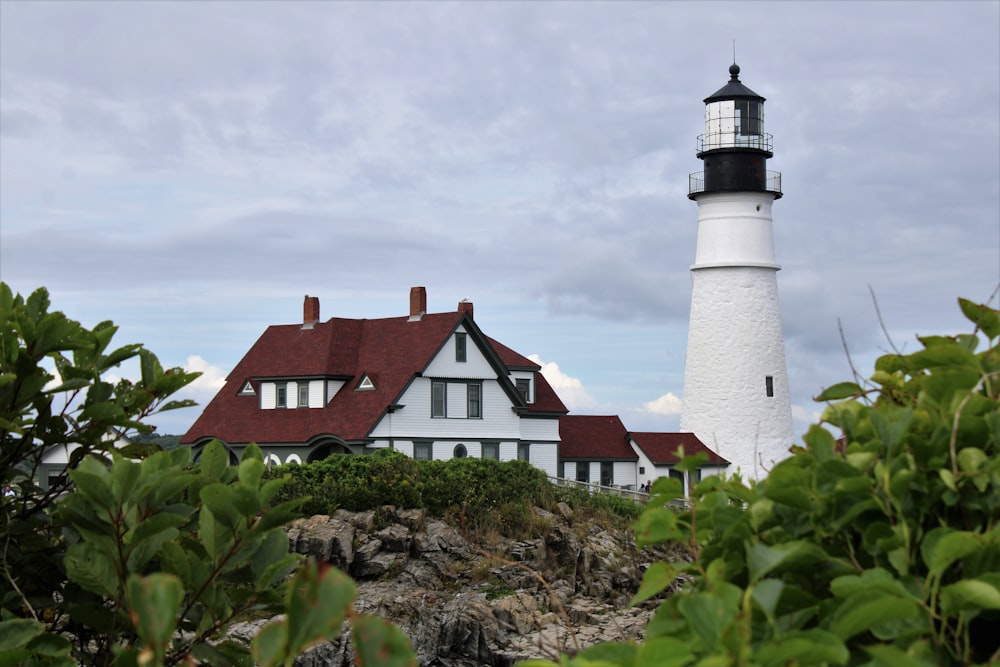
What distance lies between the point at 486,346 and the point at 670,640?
33580 mm

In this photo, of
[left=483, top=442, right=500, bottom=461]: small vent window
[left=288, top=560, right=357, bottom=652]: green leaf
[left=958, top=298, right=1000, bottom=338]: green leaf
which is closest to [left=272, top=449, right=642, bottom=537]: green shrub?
[left=483, top=442, right=500, bottom=461]: small vent window

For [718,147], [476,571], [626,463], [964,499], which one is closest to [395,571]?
[476,571]

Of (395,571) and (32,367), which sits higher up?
(32,367)

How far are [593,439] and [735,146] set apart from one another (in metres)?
A: 11.5

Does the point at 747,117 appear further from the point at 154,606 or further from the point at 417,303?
the point at 154,606

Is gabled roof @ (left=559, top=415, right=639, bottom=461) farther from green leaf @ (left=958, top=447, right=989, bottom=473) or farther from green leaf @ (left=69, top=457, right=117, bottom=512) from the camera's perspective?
green leaf @ (left=958, top=447, right=989, bottom=473)

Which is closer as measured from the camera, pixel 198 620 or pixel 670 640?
pixel 670 640

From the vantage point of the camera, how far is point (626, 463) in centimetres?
3828

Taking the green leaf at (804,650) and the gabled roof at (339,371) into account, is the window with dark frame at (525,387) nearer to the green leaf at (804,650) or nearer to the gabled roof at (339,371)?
the gabled roof at (339,371)

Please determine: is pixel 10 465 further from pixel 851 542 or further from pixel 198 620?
pixel 851 542

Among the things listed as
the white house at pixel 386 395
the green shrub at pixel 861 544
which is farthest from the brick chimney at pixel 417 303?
the green shrub at pixel 861 544

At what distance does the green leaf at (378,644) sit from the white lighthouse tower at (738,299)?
35.2 m

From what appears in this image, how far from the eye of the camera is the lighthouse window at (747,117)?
36.7m

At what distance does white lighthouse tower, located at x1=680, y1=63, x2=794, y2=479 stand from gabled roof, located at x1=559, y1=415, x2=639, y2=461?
306cm
